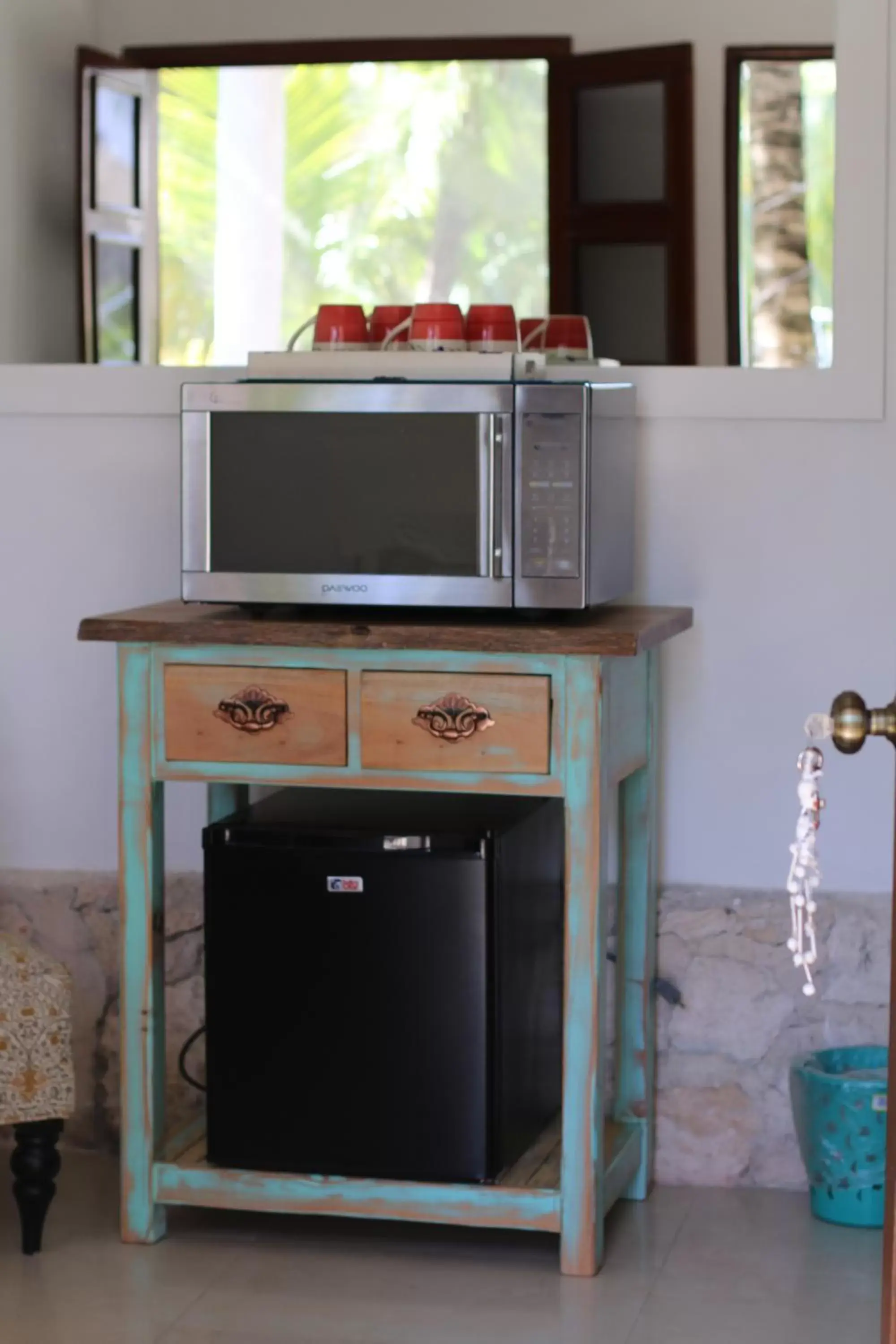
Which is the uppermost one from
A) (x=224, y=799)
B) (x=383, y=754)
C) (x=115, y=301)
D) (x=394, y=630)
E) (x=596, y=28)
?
(x=596, y=28)

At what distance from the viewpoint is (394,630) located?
2391 millimetres

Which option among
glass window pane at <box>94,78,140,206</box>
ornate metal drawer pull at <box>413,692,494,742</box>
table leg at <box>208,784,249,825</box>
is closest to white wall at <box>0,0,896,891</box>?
table leg at <box>208,784,249,825</box>

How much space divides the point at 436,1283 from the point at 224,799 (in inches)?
31.6

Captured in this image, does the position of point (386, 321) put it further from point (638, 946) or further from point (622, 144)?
point (622, 144)

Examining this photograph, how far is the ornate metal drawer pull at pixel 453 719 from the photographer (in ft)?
7.83

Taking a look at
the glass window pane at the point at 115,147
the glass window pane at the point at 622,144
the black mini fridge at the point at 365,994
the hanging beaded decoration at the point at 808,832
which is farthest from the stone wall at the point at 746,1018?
the glass window pane at the point at 622,144

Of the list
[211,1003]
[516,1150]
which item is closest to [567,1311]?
[516,1150]

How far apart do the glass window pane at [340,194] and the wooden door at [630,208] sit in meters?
0.72

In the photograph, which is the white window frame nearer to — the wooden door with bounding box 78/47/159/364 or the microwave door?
the microwave door

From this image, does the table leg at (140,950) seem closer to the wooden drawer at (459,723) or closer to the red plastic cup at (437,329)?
the wooden drawer at (459,723)

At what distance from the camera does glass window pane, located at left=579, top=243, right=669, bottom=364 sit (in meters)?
4.53

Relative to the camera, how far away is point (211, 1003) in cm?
258

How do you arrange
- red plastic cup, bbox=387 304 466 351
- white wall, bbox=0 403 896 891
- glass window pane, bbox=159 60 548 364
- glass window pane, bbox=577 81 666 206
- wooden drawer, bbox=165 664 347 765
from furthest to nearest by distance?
glass window pane, bbox=159 60 548 364 → glass window pane, bbox=577 81 666 206 → white wall, bbox=0 403 896 891 → red plastic cup, bbox=387 304 466 351 → wooden drawer, bbox=165 664 347 765

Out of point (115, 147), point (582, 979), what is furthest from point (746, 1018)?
point (115, 147)
